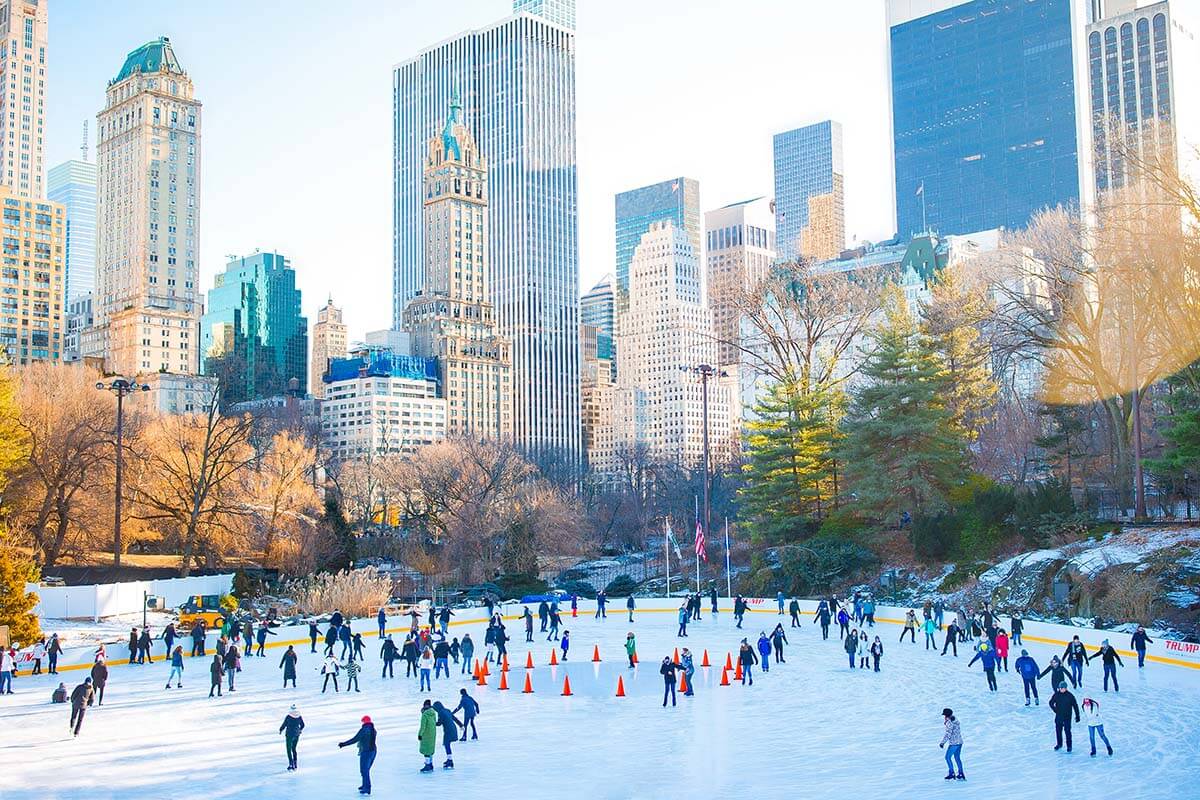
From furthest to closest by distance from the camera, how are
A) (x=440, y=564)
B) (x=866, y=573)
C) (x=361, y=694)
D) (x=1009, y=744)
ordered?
1. (x=440, y=564)
2. (x=866, y=573)
3. (x=361, y=694)
4. (x=1009, y=744)

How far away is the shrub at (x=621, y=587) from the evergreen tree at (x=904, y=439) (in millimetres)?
11448

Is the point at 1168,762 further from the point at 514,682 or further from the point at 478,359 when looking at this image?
the point at 478,359

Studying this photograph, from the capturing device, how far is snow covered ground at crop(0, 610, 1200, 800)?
16.7 metres

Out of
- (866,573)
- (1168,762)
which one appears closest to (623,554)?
(866,573)

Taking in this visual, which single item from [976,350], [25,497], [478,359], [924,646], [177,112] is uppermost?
[177,112]

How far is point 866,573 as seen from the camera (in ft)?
159

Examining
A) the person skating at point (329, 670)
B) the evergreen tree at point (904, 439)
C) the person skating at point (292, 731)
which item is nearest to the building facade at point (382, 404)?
the evergreen tree at point (904, 439)

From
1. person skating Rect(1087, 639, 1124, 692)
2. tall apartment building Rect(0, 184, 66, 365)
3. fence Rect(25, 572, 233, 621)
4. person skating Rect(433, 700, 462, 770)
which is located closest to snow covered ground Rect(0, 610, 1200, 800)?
person skating Rect(433, 700, 462, 770)

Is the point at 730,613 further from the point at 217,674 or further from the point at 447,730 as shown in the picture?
the point at 447,730

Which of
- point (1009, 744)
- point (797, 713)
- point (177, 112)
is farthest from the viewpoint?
point (177, 112)

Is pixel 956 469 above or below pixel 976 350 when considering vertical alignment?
below

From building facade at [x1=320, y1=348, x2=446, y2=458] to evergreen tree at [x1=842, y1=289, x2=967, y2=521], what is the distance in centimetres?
13630

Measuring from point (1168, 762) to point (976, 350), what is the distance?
35.4m

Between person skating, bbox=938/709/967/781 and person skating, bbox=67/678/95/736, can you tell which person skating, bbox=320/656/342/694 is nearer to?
person skating, bbox=67/678/95/736
